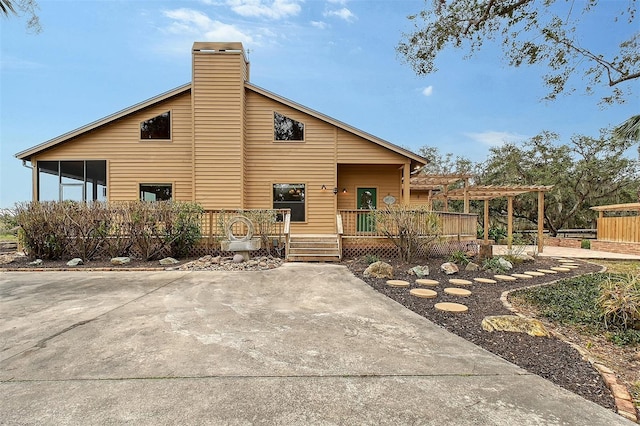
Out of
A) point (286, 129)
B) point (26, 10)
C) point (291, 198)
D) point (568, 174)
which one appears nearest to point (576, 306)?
point (291, 198)

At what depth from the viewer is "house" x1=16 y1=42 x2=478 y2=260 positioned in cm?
1113

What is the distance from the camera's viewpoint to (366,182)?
41.6ft

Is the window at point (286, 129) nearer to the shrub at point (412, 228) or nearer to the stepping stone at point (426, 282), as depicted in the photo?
the shrub at point (412, 228)

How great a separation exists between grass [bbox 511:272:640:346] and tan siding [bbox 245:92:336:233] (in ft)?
23.5

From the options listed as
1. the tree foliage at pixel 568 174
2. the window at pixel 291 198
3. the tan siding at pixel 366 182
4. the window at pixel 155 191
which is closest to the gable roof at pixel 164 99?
the tan siding at pixel 366 182

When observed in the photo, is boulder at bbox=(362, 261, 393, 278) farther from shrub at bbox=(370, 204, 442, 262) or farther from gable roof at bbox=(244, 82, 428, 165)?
gable roof at bbox=(244, 82, 428, 165)

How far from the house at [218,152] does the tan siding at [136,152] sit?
0.04 m

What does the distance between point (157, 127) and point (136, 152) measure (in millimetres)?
1178

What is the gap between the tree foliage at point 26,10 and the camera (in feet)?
23.4

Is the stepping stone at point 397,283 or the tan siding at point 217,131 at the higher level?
the tan siding at point 217,131

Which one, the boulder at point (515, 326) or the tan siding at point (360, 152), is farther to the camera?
the tan siding at point (360, 152)

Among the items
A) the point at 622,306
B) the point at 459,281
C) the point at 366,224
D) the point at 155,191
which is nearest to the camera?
the point at 622,306

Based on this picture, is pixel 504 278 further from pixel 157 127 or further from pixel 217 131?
pixel 157 127

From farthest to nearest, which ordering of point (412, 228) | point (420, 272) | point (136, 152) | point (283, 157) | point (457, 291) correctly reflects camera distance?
point (283, 157), point (136, 152), point (412, 228), point (420, 272), point (457, 291)
